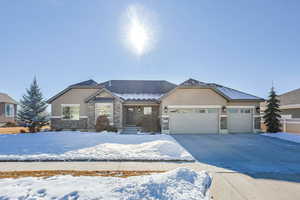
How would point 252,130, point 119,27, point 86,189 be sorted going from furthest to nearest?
point 252,130, point 119,27, point 86,189

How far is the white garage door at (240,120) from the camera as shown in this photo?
15.1m

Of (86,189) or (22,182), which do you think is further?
(22,182)

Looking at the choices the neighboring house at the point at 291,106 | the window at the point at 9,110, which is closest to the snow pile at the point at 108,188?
the neighboring house at the point at 291,106

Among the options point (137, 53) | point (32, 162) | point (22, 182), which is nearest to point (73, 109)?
point (137, 53)

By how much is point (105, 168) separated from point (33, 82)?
14501 mm

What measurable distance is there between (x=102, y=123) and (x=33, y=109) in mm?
6786

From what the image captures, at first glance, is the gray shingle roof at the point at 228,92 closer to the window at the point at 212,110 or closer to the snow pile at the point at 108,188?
the window at the point at 212,110

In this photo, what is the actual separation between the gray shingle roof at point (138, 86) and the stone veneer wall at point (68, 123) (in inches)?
201

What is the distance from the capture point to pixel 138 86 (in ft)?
67.7

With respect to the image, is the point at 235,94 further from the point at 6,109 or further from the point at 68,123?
the point at 6,109

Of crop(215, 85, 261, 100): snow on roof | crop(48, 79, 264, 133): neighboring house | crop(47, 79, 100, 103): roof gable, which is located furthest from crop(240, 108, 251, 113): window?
crop(47, 79, 100, 103): roof gable

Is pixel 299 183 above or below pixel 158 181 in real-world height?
below

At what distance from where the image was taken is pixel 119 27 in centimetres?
1232

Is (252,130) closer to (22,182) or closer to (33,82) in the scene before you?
(22,182)
